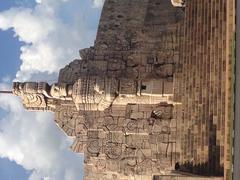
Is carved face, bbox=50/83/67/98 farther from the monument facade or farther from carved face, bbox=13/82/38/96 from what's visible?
carved face, bbox=13/82/38/96

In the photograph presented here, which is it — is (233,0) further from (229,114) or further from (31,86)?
(31,86)

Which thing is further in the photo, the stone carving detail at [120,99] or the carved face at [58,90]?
the carved face at [58,90]

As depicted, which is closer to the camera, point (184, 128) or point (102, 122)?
point (184, 128)

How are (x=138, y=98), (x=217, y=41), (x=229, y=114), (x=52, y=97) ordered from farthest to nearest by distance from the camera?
(x=52, y=97)
(x=138, y=98)
(x=217, y=41)
(x=229, y=114)

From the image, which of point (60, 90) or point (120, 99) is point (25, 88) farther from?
point (120, 99)

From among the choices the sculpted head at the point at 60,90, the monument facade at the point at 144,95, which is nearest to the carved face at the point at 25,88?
the monument facade at the point at 144,95

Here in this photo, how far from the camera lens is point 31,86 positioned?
80.9ft

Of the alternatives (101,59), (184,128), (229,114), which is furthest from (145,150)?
(229,114)

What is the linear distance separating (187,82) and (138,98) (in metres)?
1.90

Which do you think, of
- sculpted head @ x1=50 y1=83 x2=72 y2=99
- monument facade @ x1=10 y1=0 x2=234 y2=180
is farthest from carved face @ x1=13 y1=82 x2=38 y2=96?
sculpted head @ x1=50 y1=83 x2=72 y2=99

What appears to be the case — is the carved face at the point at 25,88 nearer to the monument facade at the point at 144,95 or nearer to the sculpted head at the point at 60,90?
the monument facade at the point at 144,95

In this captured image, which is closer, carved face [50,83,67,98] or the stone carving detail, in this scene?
the stone carving detail

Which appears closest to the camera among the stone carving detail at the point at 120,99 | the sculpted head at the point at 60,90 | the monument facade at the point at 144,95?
the monument facade at the point at 144,95

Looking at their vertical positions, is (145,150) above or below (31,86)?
below
